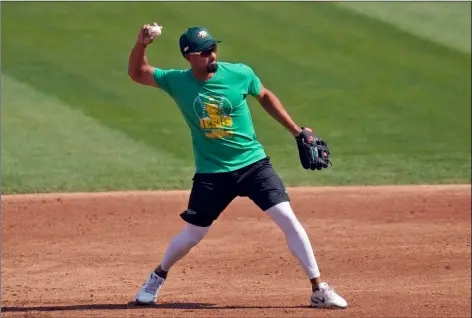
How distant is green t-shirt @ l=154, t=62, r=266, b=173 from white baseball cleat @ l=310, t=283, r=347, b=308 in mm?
967

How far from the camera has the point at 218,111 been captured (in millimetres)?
6164

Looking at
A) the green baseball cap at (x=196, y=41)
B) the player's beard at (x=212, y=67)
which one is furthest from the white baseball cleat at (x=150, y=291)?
the green baseball cap at (x=196, y=41)

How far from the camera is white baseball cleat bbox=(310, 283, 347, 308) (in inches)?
248

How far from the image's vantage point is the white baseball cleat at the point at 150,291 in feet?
21.5

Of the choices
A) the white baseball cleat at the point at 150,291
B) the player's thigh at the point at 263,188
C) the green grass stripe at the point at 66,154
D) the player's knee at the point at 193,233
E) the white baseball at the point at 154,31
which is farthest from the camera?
the green grass stripe at the point at 66,154

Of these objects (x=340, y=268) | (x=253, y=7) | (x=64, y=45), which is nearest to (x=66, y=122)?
(x=64, y=45)

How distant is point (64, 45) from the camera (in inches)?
633

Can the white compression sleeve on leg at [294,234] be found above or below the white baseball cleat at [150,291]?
above

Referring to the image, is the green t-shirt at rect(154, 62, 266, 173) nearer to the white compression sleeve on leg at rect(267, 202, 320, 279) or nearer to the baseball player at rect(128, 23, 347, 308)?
the baseball player at rect(128, 23, 347, 308)

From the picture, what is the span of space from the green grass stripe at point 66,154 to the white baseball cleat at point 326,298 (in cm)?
526

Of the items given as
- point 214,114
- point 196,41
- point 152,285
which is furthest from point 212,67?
point 152,285

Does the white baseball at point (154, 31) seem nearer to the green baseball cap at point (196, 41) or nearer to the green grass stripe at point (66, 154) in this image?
the green baseball cap at point (196, 41)

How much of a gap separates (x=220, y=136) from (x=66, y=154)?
22.2 feet

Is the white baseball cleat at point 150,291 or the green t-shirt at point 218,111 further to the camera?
the white baseball cleat at point 150,291
